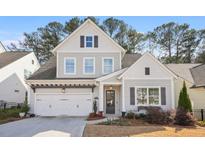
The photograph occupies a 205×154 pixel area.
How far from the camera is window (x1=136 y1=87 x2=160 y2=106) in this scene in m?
20.3

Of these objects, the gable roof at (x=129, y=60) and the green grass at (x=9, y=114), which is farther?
the gable roof at (x=129, y=60)

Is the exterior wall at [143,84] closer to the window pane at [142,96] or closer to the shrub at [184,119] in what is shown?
the window pane at [142,96]

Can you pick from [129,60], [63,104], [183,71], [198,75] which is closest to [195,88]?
[198,75]

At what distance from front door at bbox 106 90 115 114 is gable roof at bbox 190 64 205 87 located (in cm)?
669

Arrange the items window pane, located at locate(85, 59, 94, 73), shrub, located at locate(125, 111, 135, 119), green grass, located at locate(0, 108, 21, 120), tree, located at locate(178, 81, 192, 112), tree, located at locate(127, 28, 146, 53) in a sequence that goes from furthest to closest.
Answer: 1. tree, located at locate(127, 28, 146, 53)
2. window pane, located at locate(85, 59, 94, 73)
3. green grass, located at locate(0, 108, 21, 120)
4. shrub, located at locate(125, 111, 135, 119)
5. tree, located at locate(178, 81, 192, 112)

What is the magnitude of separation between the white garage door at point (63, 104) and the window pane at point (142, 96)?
13.1ft

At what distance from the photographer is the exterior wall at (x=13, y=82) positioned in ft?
89.1

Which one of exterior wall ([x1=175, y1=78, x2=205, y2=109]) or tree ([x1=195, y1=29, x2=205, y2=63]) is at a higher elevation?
tree ([x1=195, y1=29, x2=205, y2=63])

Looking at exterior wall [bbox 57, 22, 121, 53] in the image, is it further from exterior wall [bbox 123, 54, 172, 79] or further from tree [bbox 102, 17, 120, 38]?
tree [bbox 102, 17, 120, 38]

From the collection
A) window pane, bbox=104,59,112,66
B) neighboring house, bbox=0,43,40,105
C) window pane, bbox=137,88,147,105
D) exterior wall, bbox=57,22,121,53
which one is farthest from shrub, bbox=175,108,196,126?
neighboring house, bbox=0,43,40,105

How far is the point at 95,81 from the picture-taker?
21094 millimetres

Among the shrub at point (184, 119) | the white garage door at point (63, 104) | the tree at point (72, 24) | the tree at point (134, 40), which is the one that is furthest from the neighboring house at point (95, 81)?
the tree at point (72, 24)
